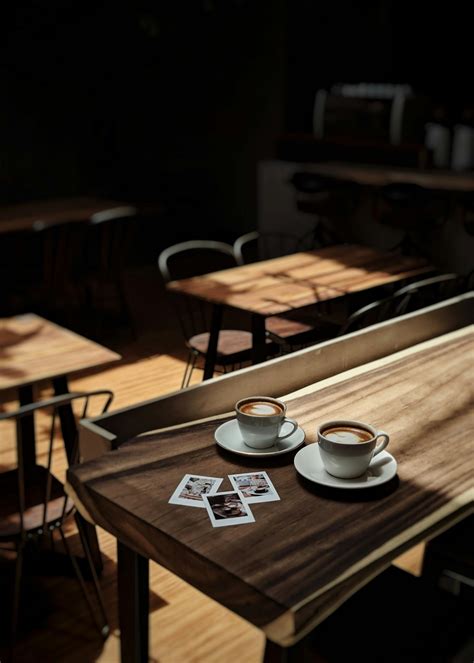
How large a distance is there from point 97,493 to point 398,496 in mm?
598

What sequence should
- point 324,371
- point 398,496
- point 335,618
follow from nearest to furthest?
point 398,496, point 335,618, point 324,371

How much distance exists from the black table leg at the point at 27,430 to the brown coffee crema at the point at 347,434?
1414 mm

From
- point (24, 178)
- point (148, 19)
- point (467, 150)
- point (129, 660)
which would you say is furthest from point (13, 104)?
point (129, 660)

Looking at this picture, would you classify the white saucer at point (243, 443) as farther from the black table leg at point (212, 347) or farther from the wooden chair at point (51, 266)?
the wooden chair at point (51, 266)

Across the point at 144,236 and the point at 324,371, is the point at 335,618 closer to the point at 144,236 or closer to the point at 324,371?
the point at 324,371

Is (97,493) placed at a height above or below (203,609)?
above

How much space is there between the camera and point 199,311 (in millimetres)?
6320

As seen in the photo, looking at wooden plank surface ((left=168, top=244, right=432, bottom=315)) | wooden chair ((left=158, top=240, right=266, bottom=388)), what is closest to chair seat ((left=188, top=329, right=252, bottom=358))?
wooden chair ((left=158, top=240, right=266, bottom=388))

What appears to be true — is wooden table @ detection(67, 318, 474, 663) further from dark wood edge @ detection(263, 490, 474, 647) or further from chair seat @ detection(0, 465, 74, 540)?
chair seat @ detection(0, 465, 74, 540)

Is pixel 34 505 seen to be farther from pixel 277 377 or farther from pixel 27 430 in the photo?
pixel 277 377

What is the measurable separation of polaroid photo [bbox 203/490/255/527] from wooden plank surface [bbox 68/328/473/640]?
0.06 ft

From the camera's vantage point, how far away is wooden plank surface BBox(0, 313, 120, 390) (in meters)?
2.62

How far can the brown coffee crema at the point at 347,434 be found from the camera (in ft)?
5.50

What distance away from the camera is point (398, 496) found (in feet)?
5.31
